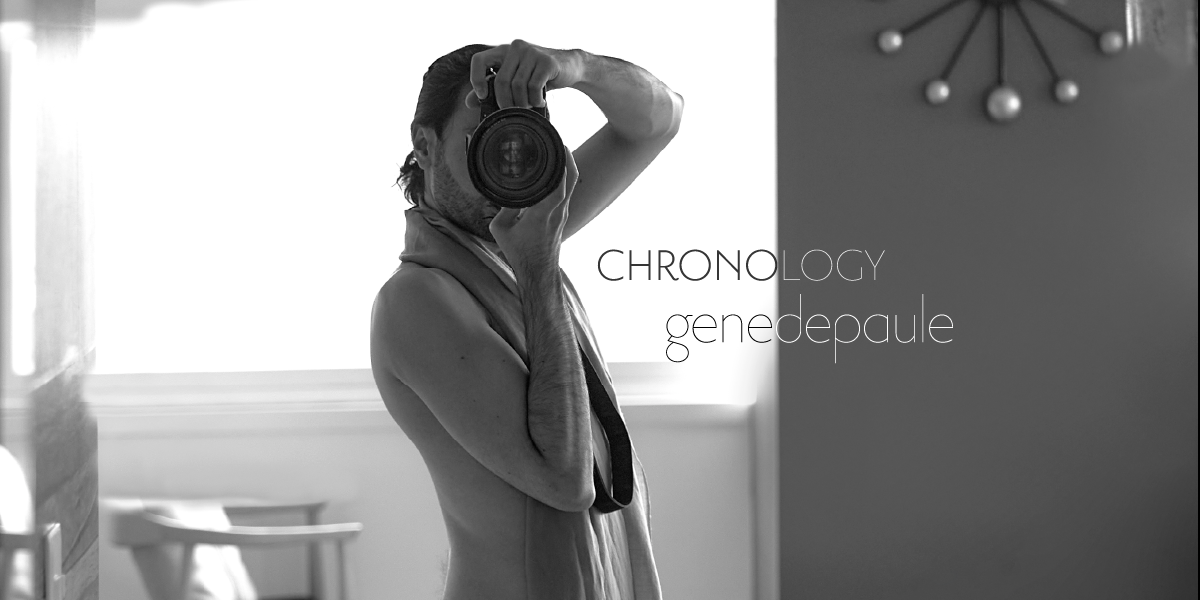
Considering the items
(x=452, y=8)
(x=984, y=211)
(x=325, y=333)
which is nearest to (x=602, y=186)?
(x=452, y=8)

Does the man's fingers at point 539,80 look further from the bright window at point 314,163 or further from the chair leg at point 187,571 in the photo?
the chair leg at point 187,571

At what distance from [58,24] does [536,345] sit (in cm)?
76

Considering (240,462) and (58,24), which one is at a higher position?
(58,24)

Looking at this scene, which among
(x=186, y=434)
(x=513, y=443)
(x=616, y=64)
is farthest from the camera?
(x=186, y=434)

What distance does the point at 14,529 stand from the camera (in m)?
1.01

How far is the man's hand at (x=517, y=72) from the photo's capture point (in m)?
0.96

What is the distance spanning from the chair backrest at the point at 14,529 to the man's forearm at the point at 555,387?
21.5 inches

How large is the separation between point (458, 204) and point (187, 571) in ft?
2.73

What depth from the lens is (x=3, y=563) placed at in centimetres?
100

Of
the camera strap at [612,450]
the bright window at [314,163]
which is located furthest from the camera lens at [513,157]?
the bright window at [314,163]

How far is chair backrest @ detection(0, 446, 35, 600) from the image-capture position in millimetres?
995

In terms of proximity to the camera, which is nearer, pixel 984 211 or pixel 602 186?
pixel 602 186

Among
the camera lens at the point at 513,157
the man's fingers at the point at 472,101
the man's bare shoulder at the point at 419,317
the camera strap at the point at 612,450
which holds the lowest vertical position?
the camera strap at the point at 612,450

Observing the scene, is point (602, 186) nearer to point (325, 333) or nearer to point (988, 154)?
point (325, 333)
